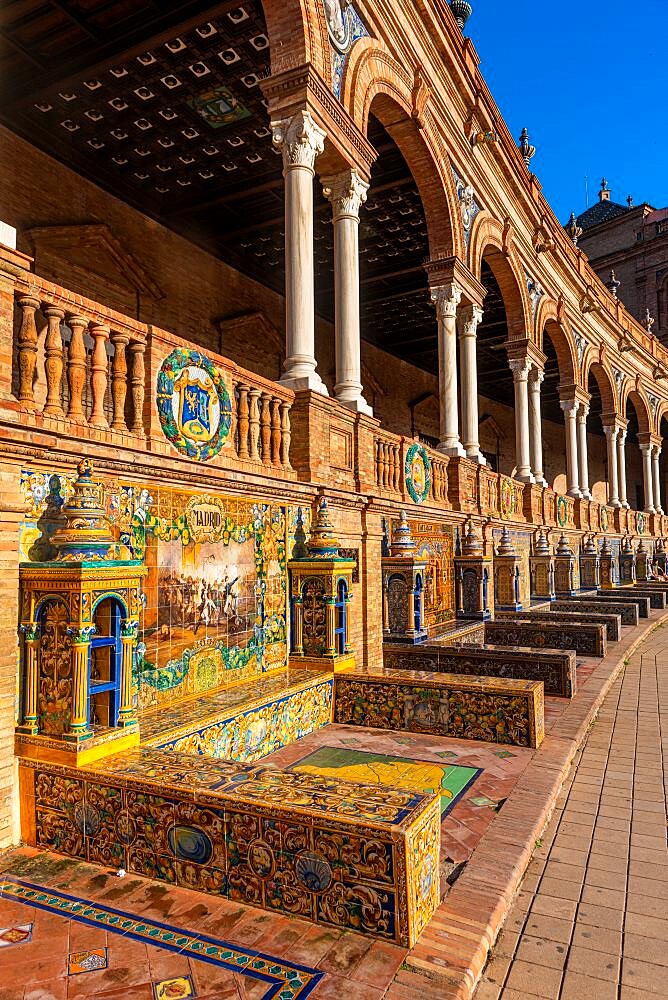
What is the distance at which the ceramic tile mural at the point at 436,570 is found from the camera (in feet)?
32.3

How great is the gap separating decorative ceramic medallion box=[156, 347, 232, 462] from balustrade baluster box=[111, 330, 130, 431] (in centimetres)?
28

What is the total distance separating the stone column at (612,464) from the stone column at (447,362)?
14910 millimetres

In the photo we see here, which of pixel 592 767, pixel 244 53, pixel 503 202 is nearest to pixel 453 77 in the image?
pixel 503 202

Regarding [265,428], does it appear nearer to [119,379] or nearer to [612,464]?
[119,379]

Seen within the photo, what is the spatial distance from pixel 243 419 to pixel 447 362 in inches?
274

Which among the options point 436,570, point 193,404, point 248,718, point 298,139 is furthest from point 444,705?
point 298,139

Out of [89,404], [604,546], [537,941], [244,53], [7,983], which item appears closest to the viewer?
[7,983]

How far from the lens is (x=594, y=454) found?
35.8 meters

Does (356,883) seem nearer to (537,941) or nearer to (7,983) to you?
(537,941)

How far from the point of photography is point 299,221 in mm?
7270

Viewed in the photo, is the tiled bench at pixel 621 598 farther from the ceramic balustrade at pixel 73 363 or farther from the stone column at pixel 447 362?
the ceramic balustrade at pixel 73 363

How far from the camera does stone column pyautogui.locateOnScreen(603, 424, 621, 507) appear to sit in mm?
24562

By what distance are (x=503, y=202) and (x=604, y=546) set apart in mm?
11667

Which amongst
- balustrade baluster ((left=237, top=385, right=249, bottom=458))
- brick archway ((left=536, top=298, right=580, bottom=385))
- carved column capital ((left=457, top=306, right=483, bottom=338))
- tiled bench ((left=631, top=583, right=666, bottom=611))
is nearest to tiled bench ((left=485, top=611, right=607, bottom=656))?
balustrade baluster ((left=237, top=385, right=249, bottom=458))
